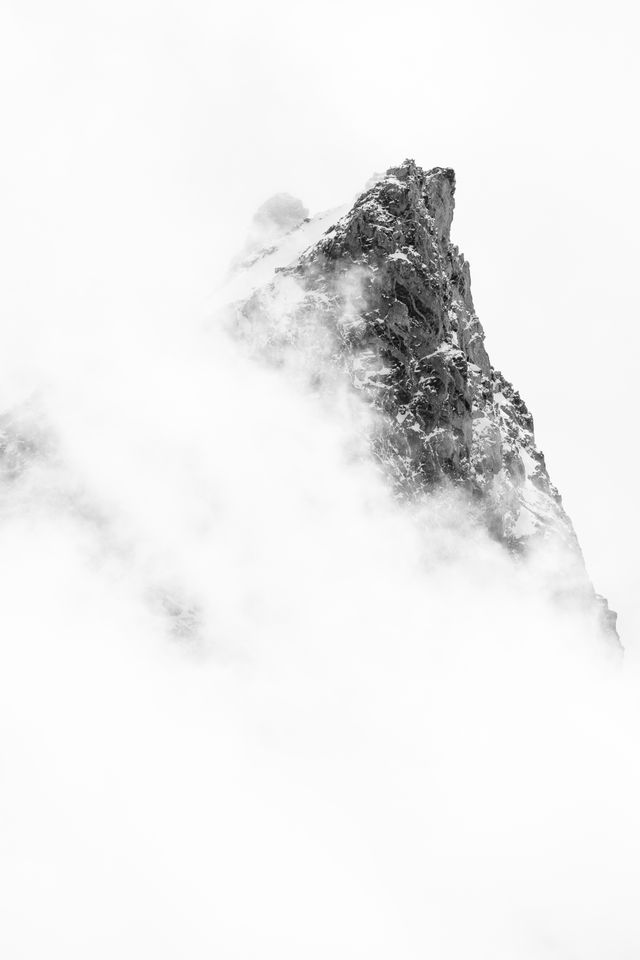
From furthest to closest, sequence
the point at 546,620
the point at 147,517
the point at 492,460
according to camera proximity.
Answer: the point at 546,620
the point at 492,460
the point at 147,517

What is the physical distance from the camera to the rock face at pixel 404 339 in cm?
10431

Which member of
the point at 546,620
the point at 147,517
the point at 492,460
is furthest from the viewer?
the point at 546,620

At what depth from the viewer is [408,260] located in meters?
108

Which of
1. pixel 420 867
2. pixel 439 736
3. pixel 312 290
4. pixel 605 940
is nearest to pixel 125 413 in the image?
pixel 312 290

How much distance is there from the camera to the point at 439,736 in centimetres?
11406

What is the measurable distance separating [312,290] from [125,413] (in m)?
27.4

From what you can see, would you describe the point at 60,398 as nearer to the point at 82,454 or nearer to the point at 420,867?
the point at 82,454

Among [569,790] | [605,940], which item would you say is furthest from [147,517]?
[605,940]

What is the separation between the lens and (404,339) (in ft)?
347

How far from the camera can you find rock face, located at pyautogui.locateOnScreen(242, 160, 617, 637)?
10431 centimetres

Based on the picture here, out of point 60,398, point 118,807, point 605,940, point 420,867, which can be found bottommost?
point 118,807

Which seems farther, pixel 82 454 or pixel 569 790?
pixel 569 790

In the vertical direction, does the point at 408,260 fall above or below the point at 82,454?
above

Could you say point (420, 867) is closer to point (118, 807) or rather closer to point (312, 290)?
point (118, 807)
